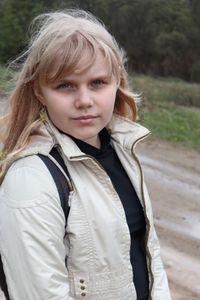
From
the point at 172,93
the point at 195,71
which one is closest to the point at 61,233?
the point at 172,93

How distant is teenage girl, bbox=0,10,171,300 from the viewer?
57.5 inches

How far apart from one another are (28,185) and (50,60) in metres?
0.35

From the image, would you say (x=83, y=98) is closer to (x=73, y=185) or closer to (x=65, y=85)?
(x=65, y=85)

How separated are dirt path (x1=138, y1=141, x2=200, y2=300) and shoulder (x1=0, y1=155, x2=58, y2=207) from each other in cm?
314

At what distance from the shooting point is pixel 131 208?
5.71ft

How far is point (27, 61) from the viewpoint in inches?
65.3

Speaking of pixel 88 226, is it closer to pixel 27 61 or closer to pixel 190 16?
pixel 27 61

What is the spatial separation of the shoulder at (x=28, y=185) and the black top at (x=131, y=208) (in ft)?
0.76

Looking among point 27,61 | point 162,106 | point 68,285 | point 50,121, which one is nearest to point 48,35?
point 27,61

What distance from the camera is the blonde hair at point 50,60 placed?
62.2 inches

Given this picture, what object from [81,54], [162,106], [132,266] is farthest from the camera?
[162,106]

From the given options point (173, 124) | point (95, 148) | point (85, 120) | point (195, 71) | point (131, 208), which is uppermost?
point (85, 120)

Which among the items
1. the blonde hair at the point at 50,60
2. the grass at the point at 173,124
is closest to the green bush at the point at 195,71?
the grass at the point at 173,124

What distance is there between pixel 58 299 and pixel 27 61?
25.5 inches
